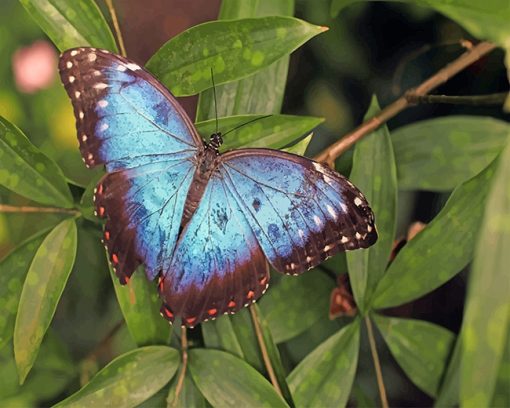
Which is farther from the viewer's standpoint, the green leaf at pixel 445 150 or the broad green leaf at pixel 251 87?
the green leaf at pixel 445 150

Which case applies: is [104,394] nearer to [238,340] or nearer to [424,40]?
[238,340]

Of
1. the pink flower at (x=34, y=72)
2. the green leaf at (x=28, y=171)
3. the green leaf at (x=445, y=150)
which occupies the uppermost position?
the pink flower at (x=34, y=72)

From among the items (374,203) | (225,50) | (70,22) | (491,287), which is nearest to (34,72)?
(70,22)

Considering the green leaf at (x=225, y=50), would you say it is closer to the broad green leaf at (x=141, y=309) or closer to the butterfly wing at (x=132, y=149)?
the butterfly wing at (x=132, y=149)

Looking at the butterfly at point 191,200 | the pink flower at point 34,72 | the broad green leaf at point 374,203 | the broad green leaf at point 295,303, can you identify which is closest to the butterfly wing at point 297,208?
the butterfly at point 191,200

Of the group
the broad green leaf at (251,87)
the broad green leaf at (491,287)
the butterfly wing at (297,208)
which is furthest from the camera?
the broad green leaf at (251,87)

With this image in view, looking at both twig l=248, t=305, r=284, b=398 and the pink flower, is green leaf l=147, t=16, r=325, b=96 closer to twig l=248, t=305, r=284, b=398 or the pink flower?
twig l=248, t=305, r=284, b=398

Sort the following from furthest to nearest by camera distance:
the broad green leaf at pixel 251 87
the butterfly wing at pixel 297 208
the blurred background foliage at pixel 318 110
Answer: the blurred background foliage at pixel 318 110 < the broad green leaf at pixel 251 87 < the butterfly wing at pixel 297 208

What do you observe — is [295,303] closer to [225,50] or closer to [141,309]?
[141,309]
